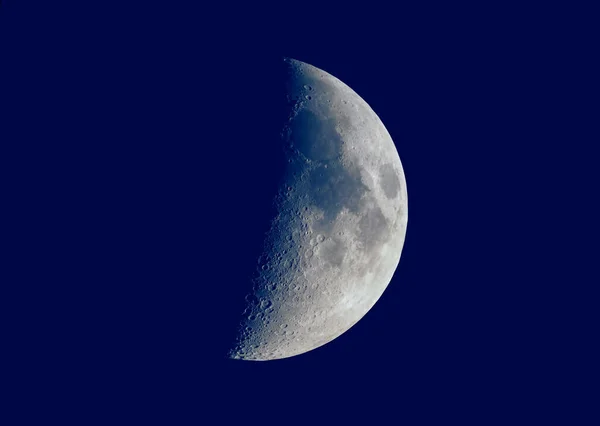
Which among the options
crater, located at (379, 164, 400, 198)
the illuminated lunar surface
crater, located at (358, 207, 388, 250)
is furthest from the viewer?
crater, located at (379, 164, 400, 198)

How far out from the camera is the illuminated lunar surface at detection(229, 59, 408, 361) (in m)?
7.27

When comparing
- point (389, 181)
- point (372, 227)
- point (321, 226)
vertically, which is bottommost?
point (321, 226)

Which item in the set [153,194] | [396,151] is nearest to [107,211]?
[153,194]

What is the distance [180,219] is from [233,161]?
0.93 metres

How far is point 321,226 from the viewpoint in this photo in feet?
24.0

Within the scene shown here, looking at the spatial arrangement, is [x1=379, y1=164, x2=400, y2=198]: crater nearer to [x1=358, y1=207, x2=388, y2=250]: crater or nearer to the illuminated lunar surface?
the illuminated lunar surface

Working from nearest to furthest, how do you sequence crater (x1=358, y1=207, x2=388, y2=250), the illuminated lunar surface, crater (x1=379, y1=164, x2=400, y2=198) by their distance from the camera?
1. the illuminated lunar surface
2. crater (x1=358, y1=207, x2=388, y2=250)
3. crater (x1=379, y1=164, x2=400, y2=198)

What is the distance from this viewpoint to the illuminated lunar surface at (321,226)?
286 inches

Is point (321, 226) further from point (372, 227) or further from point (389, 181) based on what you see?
point (389, 181)

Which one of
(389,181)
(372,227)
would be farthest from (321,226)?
(389,181)

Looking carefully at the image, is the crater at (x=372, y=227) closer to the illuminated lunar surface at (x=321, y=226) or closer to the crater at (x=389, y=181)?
the illuminated lunar surface at (x=321, y=226)

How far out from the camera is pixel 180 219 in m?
6.80

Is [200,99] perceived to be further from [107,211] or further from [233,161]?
[107,211]

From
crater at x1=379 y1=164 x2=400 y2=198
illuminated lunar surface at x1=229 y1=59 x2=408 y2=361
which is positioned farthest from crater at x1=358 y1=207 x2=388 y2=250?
crater at x1=379 y1=164 x2=400 y2=198
